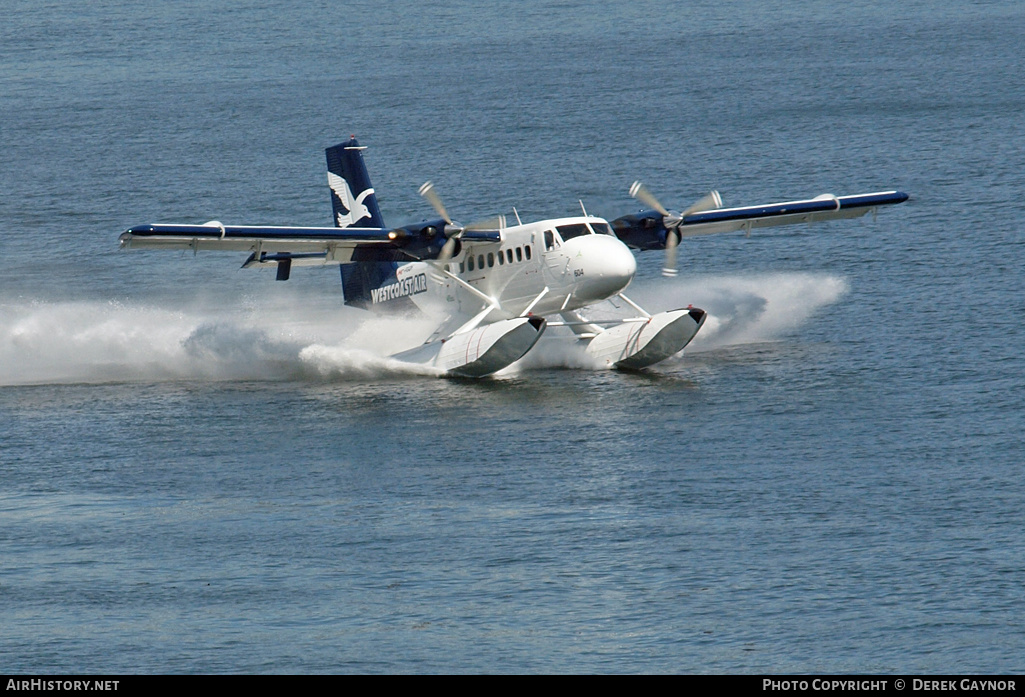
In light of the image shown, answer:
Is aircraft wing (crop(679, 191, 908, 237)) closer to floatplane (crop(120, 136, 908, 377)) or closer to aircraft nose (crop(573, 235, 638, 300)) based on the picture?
floatplane (crop(120, 136, 908, 377))

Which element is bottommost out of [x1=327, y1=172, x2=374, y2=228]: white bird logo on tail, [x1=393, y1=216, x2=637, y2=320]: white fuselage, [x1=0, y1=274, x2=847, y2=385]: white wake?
[x1=0, y1=274, x2=847, y2=385]: white wake

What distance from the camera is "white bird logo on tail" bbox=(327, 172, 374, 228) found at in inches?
1815

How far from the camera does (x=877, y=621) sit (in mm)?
23094

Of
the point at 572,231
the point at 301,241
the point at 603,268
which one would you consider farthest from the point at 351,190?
the point at 603,268

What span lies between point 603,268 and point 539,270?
210 cm

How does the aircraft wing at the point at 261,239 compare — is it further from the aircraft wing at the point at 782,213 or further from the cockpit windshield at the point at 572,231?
the aircraft wing at the point at 782,213

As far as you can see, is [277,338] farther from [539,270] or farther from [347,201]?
[539,270]

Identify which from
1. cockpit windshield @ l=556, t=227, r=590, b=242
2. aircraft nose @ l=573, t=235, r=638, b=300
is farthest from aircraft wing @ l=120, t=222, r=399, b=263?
aircraft nose @ l=573, t=235, r=638, b=300

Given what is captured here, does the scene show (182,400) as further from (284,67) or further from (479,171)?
(284,67)

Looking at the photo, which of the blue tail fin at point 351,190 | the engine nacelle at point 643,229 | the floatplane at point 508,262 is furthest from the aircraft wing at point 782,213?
the blue tail fin at point 351,190

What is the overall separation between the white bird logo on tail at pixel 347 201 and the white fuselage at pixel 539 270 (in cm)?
473
